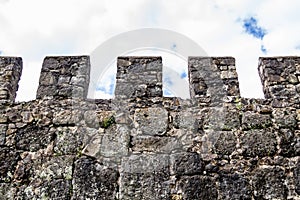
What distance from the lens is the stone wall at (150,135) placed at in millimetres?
4211

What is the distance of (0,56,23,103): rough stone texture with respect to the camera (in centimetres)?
485

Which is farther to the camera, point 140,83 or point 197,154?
point 140,83

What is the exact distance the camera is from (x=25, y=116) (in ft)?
15.5

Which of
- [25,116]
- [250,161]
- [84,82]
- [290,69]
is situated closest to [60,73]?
[84,82]

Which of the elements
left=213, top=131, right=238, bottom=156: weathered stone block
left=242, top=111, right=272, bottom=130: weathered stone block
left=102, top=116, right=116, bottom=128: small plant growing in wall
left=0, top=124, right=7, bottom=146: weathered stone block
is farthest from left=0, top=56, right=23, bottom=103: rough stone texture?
left=242, top=111, right=272, bottom=130: weathered stone block

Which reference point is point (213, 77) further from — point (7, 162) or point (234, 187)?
point (7, 162)

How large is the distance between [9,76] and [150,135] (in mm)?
2155

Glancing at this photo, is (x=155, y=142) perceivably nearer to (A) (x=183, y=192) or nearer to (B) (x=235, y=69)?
(A) (x=183, y=192)

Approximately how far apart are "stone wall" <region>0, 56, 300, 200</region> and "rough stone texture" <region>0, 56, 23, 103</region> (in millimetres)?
15

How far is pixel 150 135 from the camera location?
4.52 meters

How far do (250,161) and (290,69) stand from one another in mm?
1503

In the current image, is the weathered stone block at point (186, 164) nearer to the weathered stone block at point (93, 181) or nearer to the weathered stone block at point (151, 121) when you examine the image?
the weathered stone block at point (151, 121)

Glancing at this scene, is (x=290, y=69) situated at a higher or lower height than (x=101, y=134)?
higher

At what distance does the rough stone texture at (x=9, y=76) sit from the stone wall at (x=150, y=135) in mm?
15
